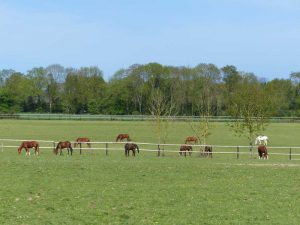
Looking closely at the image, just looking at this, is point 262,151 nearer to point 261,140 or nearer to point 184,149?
point 184,149

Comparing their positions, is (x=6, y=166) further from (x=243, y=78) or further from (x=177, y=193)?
(x=243, y=78)

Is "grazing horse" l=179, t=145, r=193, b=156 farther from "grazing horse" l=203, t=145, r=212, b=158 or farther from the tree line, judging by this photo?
the tree line

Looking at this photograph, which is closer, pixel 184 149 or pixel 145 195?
pixel 145 195

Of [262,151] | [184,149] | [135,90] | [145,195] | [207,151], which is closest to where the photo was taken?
[145,195]

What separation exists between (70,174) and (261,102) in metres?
28.1

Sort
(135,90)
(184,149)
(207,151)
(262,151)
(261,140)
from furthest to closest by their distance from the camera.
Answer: (135,90)
(261,140)
(184,149)
(207,151)
(262,151)

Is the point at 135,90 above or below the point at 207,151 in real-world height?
above

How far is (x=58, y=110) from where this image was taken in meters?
113

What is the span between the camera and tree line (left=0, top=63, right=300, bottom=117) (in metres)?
105

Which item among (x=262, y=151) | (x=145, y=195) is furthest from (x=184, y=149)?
(x=145, y=195)

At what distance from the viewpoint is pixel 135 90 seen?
350 feet

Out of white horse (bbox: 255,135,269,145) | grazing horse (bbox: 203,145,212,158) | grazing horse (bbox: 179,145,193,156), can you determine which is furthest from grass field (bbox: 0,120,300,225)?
white horse (bbox: 255,135,269,145)

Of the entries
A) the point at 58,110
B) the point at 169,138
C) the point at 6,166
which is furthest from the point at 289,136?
the point at 58,110

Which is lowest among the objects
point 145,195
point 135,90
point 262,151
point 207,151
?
point 207,151
